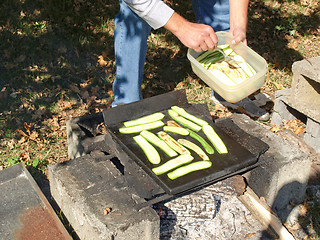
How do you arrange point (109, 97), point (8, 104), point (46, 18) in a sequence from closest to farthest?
point (8, 104) → point (109, 97) → point (46, 18)

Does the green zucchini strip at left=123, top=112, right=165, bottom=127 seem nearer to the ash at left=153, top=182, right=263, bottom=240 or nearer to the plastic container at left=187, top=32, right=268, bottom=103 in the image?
the plastic container at left=187, top=32, right=268, bottom=103

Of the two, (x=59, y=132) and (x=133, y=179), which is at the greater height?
(x=133, y=179)

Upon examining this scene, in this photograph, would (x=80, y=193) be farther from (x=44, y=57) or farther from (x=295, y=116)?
(x=44, y=57)

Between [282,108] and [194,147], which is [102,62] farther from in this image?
[194,147]

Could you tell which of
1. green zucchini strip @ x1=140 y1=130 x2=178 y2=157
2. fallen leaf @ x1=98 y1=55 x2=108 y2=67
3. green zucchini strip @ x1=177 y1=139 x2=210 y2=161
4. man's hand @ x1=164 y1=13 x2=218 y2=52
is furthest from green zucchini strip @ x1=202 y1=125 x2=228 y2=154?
fallen leaf @ x1=98 y1=55 x2=108 y2=67

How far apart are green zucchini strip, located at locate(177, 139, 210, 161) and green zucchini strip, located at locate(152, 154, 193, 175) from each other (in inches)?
4.2

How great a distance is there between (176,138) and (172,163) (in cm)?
45

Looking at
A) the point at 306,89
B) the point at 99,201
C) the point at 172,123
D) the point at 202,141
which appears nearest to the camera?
the point at 99,201

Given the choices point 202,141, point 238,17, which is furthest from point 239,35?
point 202,141

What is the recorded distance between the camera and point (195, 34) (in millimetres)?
3777

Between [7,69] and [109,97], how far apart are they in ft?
5.67

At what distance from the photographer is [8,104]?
19.1 ft

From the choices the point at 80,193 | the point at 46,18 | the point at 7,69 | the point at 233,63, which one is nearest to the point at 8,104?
the point at 7,69

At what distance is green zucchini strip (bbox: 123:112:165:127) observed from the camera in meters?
4.03
